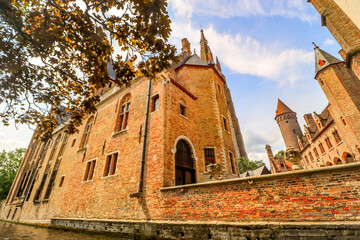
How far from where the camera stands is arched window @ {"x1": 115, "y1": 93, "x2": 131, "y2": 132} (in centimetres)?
1197

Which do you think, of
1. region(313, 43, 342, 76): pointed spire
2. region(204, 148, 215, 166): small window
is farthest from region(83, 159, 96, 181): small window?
region(313, 43, 342, 76): pointed spire

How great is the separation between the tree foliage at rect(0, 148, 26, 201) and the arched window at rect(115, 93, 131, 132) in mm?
31950

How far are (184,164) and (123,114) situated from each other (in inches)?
248

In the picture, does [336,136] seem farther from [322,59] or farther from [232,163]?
[232,163]

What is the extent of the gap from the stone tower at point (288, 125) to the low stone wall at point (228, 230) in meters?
47.9

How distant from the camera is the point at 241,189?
5539mm

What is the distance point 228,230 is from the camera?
5.24m

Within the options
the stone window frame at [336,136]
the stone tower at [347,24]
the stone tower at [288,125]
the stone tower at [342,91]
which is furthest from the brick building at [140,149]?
the stone tower at [288,125]

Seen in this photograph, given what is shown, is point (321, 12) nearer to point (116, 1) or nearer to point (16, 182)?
point (116, 1)

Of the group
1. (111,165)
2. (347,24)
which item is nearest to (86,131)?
(111,165)

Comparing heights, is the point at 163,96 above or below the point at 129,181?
above

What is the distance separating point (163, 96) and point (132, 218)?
22.1 ft

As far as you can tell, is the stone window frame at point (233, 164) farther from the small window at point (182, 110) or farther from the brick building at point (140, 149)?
the small window at point (182, 110)

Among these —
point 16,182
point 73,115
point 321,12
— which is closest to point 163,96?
point 73,115
